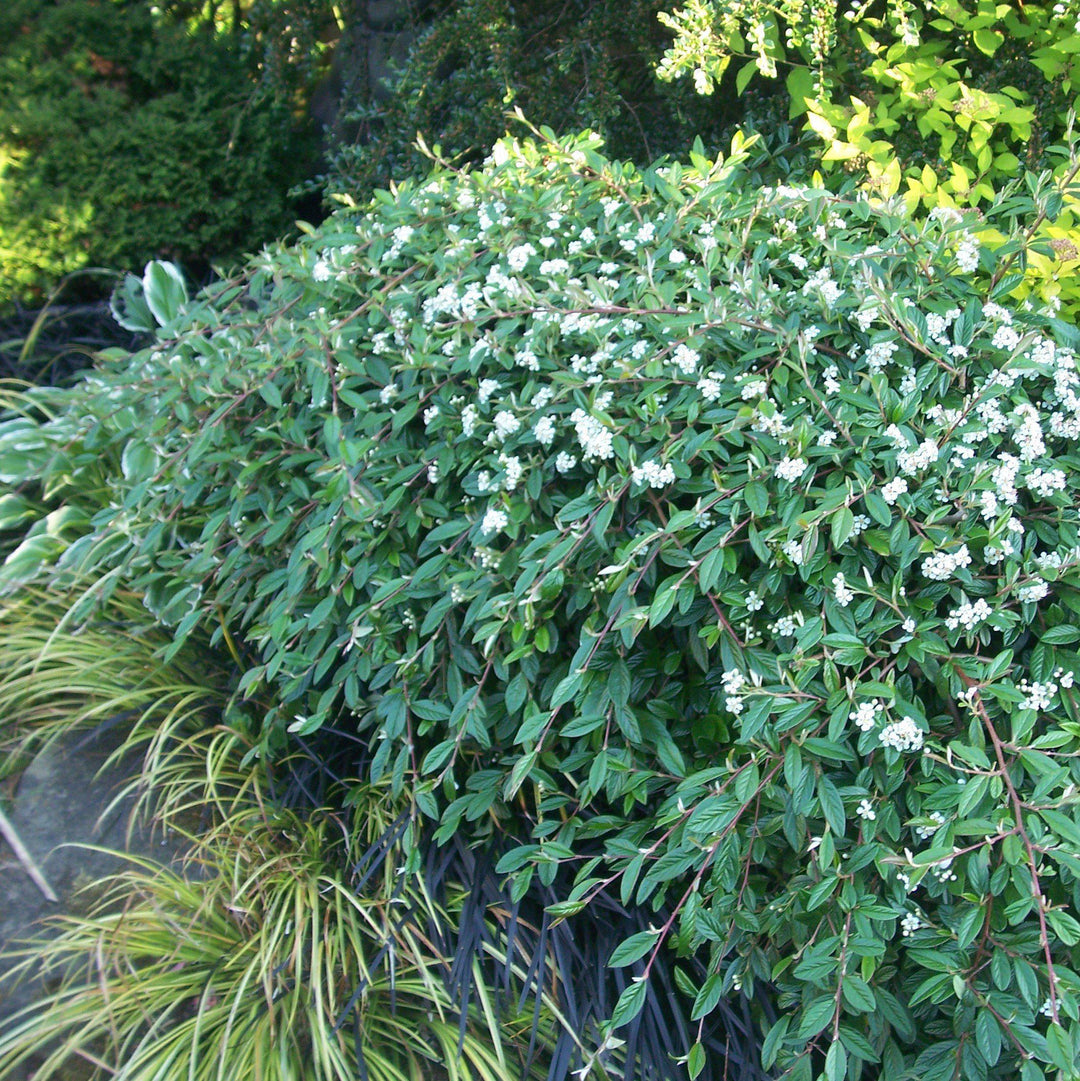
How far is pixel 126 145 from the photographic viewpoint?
3785 mm

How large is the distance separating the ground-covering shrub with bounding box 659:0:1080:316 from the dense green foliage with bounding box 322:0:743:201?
67 centimetres

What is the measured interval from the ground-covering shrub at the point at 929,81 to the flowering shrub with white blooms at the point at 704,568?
256mm

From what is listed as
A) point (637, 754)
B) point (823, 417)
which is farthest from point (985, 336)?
point (637, 754)

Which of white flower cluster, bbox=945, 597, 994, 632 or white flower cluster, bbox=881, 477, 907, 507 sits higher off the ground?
white flower cluster, bbox=881, 477, 907, 507

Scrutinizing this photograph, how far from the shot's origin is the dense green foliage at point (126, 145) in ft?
12.2

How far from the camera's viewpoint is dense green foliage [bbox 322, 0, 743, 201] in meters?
3.08

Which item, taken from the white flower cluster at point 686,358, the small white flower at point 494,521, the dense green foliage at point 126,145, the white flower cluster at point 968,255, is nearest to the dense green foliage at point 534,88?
the dense green foliage at point 126,145

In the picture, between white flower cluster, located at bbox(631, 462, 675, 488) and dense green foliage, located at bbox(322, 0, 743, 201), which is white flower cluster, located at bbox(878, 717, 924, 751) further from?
dense green foliage, located at bbox(322, 0, 743, 201)

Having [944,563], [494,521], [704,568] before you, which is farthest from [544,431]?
[944,563]

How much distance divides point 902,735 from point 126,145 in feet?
12.3

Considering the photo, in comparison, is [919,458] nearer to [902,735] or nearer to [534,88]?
[902,735]

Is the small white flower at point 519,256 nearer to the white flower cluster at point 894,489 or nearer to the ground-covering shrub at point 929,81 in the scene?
the ground-covering shrub at point 929,81

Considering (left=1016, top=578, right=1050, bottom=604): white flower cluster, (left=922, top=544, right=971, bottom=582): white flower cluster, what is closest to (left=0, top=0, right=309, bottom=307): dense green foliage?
(left=922, top=544, right=971, bottom=582): white flower cluster

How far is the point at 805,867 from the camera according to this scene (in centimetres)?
157
